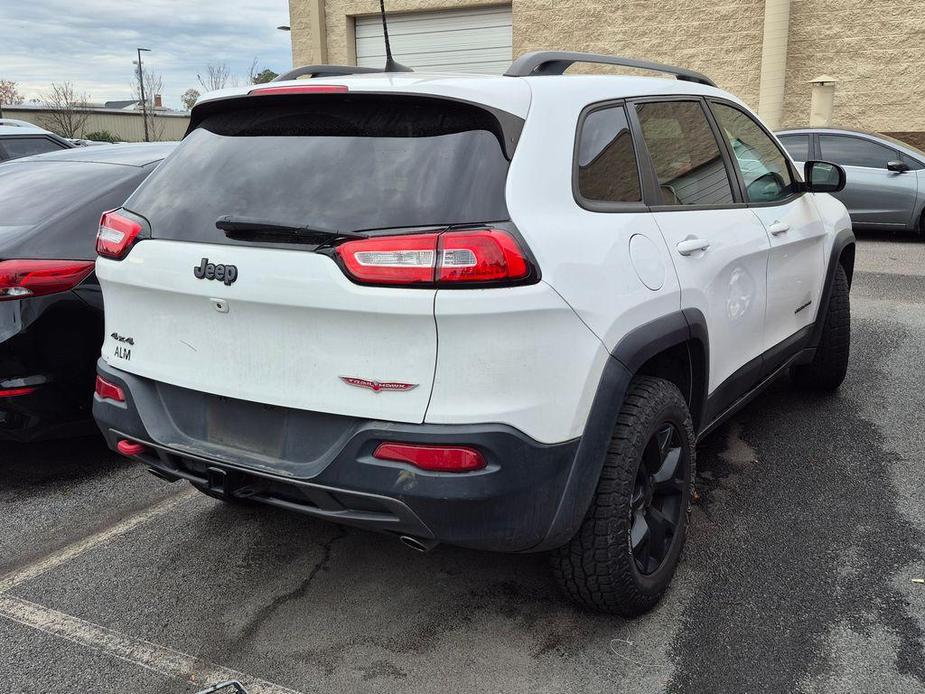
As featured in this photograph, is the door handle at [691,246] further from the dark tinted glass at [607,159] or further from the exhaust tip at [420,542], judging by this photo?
the exhaust tip at [420,542]

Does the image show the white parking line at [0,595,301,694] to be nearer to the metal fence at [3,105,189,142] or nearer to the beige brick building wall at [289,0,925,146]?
the beige brick building wall at [289,0,925,146]

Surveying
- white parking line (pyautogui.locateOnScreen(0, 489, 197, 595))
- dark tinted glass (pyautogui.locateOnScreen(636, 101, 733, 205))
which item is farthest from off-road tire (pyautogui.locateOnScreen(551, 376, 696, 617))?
white parking line (pyautogui.locateOnScreen(0, 489, 197, 595))

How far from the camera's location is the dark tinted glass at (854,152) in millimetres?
11172

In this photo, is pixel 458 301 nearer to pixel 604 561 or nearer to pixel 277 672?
pixel 604 561

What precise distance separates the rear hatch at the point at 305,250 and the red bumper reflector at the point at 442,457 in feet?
0.30

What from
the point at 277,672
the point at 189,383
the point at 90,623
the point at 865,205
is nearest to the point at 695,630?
the point at 277,672

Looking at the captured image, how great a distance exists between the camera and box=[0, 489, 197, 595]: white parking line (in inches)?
125

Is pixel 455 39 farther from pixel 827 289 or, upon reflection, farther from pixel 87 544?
pixel 87 544

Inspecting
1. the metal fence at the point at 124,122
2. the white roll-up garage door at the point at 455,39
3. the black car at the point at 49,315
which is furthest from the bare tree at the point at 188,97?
the black car at the point at 49,315

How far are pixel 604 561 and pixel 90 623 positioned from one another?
68.0 inches

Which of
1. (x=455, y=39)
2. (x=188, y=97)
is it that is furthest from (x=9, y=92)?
(x=455, y=39)

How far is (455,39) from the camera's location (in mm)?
20000

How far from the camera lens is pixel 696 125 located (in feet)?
11.5

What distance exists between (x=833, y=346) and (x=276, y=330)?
3.54 m
